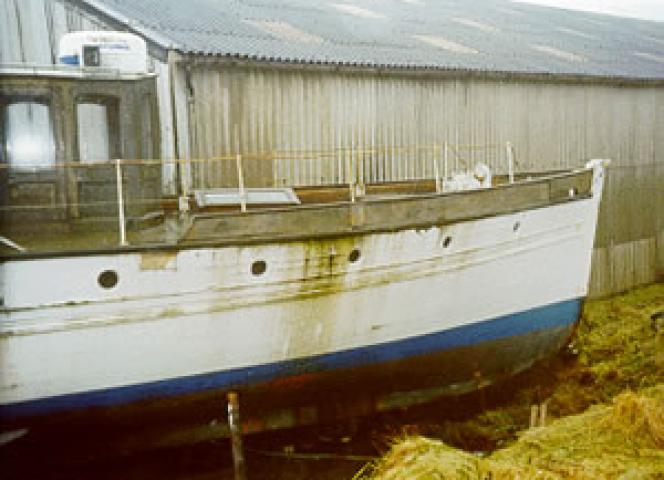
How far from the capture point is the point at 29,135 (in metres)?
6.97

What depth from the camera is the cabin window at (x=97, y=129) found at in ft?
23.7

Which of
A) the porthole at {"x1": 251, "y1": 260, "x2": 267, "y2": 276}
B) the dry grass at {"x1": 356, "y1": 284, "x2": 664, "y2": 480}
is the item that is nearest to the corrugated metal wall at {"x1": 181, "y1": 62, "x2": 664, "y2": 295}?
the porthole at {"x1": 251, "y1": 260, "x2": 267, "y2": 276}

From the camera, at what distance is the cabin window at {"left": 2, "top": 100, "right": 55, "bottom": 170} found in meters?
6.80

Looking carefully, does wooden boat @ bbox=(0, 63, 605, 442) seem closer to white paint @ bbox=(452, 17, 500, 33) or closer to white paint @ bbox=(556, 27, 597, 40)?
white paint @ bbox=(452, 17, 500, 33)

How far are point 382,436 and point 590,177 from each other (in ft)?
17.7

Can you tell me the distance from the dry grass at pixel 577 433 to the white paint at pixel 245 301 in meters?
1.59

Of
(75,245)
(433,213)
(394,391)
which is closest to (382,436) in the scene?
(394,391)

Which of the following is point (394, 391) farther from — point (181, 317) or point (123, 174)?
point (123, 174)

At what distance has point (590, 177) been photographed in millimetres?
9938

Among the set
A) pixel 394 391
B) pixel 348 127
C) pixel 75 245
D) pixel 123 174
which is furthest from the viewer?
pixel 348 127

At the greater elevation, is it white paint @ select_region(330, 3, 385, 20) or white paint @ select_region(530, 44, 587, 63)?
white paint @ select_region(330, 3, 385, 20)

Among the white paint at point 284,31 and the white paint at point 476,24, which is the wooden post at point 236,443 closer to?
the white paint at point 284,31

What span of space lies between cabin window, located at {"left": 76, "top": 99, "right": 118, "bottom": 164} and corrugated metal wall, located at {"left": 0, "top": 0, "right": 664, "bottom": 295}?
5.87 feet

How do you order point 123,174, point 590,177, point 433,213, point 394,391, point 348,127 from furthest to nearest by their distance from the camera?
point 348,127, point 590,177, point 394,391, point 433,213, point 123,174
